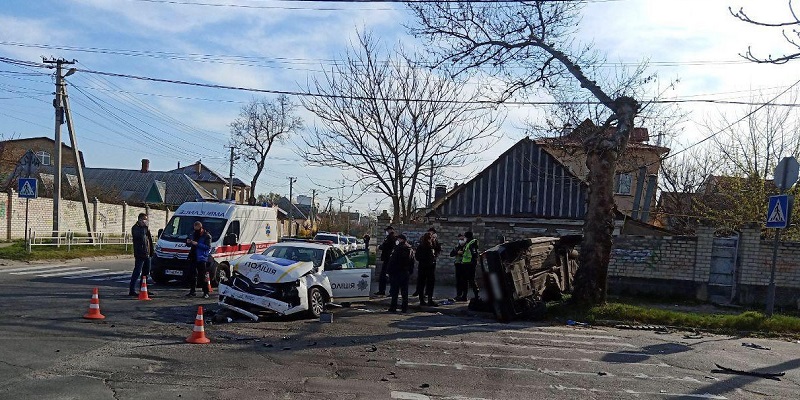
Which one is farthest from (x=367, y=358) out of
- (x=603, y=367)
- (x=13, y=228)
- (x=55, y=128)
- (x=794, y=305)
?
(x=13, y=228)

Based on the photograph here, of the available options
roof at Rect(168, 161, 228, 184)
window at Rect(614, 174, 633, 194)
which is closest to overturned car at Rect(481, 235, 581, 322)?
window at Rect(614, 174, 633, 194)

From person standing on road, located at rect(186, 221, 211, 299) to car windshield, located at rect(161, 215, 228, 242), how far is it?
3.02 metres

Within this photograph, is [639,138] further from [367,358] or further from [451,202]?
[367,358]

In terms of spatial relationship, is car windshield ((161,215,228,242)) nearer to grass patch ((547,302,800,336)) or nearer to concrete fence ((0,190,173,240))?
grass patch ((547,302,800,336))

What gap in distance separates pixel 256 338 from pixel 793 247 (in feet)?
44.4

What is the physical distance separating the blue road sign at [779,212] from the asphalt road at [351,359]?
258 centimetres

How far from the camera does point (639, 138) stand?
21.0 metres

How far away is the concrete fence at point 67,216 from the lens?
2992 centimetres

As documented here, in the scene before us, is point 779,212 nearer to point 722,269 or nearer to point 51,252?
point 722,269

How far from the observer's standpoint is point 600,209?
14.5 m

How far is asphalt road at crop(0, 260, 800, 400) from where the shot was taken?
7098 mm

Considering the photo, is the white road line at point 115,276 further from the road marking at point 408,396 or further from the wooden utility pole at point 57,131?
the road marking at point 408,396

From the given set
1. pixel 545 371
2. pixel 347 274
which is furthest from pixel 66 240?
pixel 545 371

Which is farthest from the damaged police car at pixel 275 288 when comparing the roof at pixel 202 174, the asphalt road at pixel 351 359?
Answer: the roof at pixel 202 174
